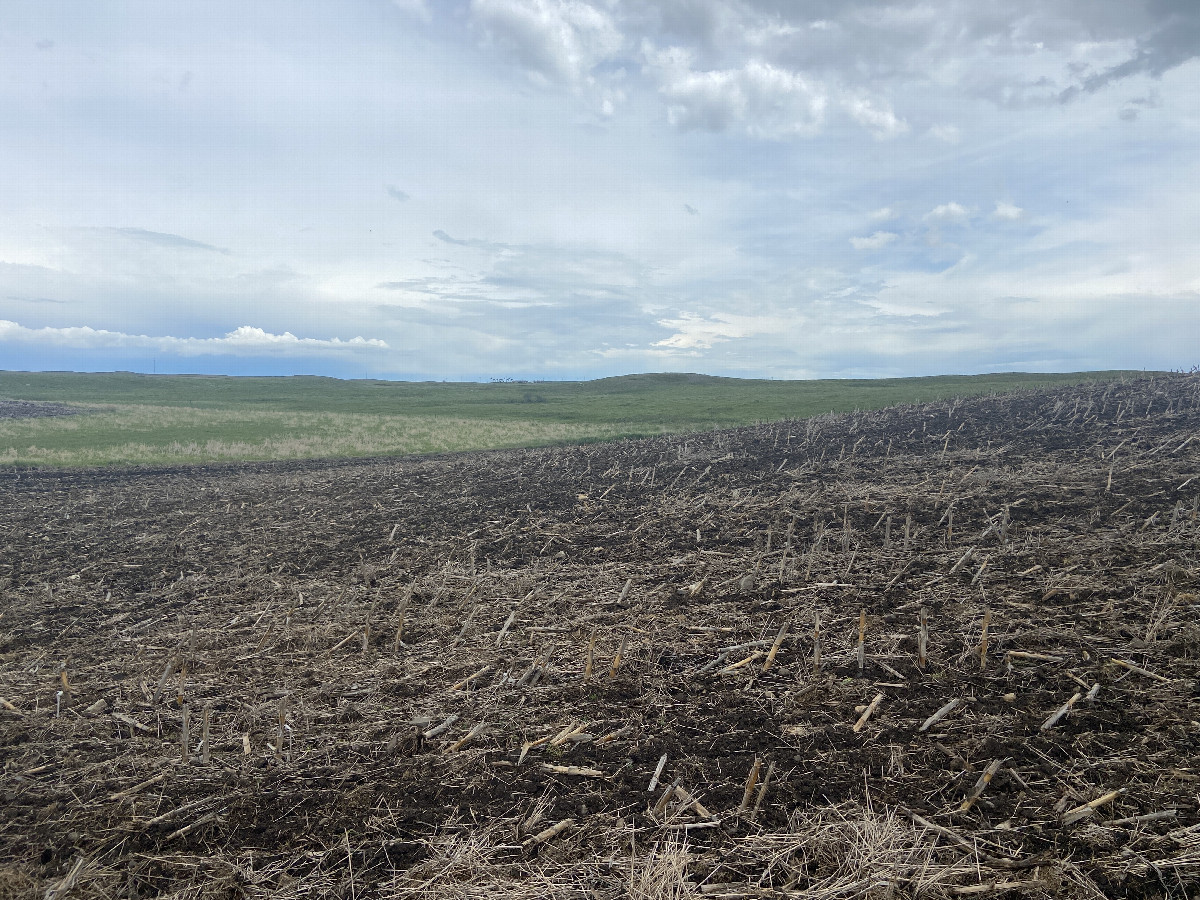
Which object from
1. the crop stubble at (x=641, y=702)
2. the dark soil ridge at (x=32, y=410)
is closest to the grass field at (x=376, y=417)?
the dark soil ridge at (x=32, y=410)

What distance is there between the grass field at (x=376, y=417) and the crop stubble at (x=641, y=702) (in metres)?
19.1

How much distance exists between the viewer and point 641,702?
234 inches

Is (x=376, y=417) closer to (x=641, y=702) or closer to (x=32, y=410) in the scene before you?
(x=32, y=410)

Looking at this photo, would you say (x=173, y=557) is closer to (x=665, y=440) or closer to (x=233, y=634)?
(x=233, y=634)

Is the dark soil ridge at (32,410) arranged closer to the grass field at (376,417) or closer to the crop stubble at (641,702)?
the grass field at (376,417)

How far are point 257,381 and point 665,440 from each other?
9878 centimetres

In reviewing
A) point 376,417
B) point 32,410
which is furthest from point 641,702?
point 32,410

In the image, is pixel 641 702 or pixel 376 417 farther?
pixel 376 417

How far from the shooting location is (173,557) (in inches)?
492

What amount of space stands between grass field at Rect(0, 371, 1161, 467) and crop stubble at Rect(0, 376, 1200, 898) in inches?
752

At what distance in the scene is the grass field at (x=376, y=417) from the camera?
30.8 meters

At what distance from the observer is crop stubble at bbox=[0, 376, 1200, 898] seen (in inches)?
160

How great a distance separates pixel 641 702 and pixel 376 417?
49.6 meters

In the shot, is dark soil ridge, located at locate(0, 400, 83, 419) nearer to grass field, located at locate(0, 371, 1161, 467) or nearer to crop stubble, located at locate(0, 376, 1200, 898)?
grass field, located at locate(0, 371, 1161, 467)
